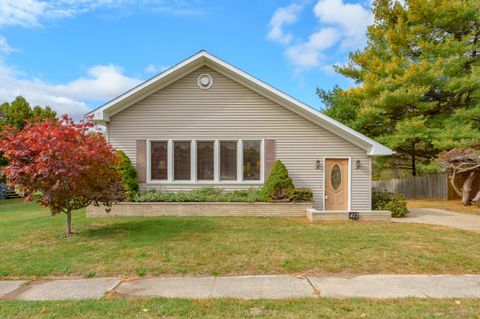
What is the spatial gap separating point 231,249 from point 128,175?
6606 mm

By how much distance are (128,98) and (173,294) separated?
932 cm

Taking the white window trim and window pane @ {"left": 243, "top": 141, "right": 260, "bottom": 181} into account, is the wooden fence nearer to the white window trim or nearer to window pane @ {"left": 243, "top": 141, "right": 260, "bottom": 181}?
the white window trim

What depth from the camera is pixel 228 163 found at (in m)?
12.2

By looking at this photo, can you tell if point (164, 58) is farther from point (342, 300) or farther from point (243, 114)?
point (342, 300)

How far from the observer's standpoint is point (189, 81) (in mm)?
12312

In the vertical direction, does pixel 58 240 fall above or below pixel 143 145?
below

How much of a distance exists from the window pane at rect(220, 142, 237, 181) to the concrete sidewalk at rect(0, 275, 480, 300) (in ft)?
23.9

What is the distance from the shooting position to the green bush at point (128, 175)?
11444 millimetres

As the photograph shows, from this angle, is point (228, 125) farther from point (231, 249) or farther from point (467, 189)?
point (467, 189)

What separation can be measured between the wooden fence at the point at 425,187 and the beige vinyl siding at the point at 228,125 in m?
10.0

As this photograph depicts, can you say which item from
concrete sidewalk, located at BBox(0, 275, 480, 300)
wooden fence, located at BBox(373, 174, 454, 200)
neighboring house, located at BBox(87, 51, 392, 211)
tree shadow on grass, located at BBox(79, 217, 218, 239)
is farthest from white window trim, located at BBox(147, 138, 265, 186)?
wooden fence, located at BBox(373, 174, 454, 200)

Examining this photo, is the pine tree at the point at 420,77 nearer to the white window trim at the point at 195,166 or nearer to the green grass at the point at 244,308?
the white window trim at the point at 195,166

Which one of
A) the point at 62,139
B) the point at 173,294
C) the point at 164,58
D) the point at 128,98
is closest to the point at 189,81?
the point at 128,98

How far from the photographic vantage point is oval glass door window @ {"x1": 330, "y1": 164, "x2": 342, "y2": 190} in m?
12.2
